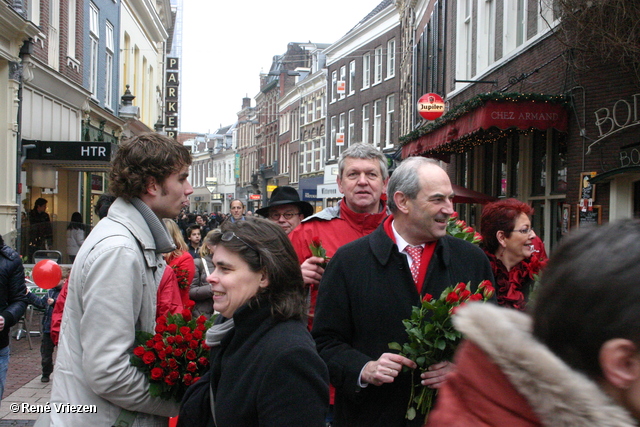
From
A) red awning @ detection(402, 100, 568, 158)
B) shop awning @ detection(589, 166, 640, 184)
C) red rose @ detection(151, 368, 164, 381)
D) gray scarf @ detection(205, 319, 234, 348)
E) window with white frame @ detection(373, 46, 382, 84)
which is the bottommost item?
red rose @ detection(151, 368, 164, 381)

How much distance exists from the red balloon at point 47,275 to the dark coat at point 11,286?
76.3 inches

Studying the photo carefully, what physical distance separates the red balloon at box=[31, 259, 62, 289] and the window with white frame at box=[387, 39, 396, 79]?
27.2 metres

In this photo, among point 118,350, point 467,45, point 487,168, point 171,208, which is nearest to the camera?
point 118,350

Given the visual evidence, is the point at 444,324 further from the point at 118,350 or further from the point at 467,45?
the point at 467,45

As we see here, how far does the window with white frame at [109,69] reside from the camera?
19953 millimetres

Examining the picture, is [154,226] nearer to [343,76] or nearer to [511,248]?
[511,248]

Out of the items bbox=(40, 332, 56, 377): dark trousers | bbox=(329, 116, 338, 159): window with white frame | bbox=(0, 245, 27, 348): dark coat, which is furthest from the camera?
bbox=(329, 116, 338, 159): window with white frame

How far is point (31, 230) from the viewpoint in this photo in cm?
1163

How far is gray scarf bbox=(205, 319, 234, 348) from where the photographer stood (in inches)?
86.7

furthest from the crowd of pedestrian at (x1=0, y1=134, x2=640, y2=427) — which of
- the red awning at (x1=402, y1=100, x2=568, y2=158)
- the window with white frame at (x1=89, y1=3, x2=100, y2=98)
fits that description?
the window with white frame at (x1=89, y1=3, x2=100, y2=98)

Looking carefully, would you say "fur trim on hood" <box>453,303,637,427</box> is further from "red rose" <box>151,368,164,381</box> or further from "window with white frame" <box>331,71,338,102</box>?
"window with white frame" <box>331,71,338,102</box>

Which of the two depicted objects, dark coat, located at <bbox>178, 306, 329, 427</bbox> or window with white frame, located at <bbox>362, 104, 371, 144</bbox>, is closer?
dark coat, located at <bbox>178, 306, 329, 427</bbox>

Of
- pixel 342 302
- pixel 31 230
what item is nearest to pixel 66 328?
pixel 342 302

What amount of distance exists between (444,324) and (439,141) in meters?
10.1
